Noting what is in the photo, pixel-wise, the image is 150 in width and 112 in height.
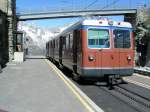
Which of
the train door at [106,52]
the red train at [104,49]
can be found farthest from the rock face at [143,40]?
the train door at [106,52]

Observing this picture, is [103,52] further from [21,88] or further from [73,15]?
[73,15]

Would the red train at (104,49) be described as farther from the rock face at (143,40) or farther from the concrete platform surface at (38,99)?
the rock face at (143,40)

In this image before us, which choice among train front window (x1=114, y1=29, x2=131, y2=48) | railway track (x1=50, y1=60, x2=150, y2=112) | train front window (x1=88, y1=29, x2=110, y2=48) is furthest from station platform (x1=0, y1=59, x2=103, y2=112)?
train front window (x1=114, y1=29, x2=131, y2=48)

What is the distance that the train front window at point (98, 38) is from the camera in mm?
19953

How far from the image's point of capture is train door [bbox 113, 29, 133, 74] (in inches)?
796

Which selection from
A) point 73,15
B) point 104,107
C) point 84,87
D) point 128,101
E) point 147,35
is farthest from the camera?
point 73,15

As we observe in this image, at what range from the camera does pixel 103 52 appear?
19.9m

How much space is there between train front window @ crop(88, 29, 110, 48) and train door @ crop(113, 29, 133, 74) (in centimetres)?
42

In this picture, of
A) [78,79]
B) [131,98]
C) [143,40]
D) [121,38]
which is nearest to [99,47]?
[121,38]

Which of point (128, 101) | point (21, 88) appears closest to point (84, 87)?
point (21, 88)

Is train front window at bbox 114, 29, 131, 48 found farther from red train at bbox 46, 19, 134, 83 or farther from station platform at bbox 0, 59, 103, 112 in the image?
station platform at bbox 0, 59, 103, 112

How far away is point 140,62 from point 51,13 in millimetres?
33790

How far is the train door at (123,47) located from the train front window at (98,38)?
419mm

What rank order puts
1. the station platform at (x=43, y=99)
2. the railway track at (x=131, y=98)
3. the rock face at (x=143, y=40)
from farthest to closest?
the rock face at (x=143, y=40) < the railway track at (x=131, y=98) < the station platform at (x=43, y=99)
